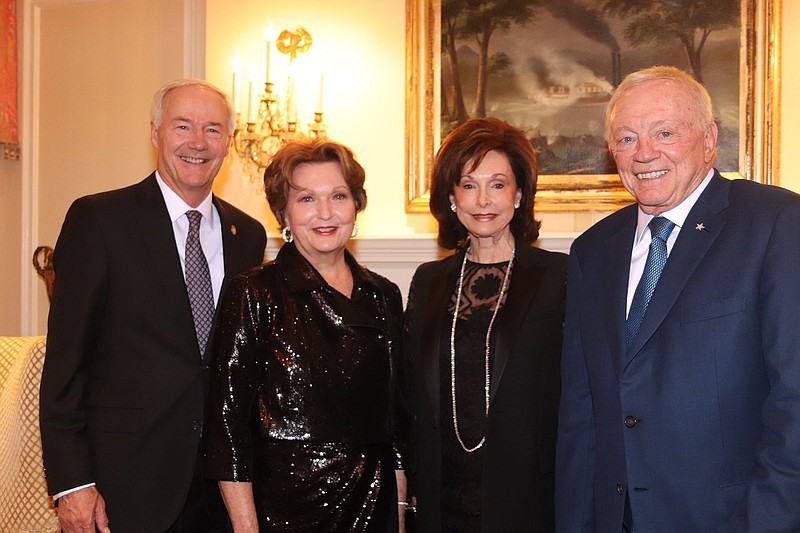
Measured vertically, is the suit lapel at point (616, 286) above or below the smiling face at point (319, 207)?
below

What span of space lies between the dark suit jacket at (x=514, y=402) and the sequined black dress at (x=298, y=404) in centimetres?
16

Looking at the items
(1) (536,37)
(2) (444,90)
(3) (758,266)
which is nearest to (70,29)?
(2) (444,90)

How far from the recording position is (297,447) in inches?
93.3

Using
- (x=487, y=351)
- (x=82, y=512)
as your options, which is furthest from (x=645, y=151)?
(x=82, y=512)

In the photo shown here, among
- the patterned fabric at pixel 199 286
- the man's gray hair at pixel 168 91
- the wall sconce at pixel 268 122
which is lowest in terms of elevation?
the patterned fabric at pixel 199 286

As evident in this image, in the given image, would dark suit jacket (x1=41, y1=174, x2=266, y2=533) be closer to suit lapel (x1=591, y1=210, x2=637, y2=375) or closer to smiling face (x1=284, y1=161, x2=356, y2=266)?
smiling face (x1=284, y1=161, x2=356, y2=266)

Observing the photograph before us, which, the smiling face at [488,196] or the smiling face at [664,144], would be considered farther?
the smiling face at [488,196]

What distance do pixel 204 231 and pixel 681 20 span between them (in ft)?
10.2

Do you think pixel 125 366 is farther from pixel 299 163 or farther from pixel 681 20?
pixel 681 20

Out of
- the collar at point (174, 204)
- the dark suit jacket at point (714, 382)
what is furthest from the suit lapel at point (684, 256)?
the collar at point (174, 204)

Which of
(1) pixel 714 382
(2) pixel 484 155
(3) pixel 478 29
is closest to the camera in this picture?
(1) pixel 714 382

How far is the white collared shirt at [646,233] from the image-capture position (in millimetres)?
2211

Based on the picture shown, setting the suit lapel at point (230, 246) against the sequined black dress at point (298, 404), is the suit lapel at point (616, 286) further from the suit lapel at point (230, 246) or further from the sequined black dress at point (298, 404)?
the suit lapel at point (230, 246)

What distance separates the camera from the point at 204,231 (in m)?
2.86
